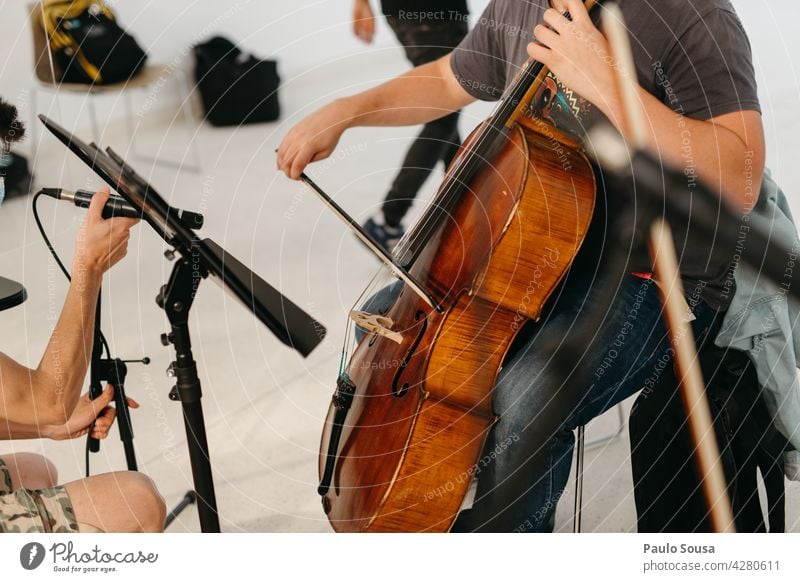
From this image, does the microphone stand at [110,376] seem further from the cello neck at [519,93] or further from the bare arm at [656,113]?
the bare arm at [656,113]

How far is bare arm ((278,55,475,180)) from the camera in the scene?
1351 mm

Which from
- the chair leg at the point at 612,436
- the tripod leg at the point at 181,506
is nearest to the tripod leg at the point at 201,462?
the tripod leg at the point at 181,506

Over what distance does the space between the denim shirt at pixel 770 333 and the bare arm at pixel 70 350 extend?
898mm

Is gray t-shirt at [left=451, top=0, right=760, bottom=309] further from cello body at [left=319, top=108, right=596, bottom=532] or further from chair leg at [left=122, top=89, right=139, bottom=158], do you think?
chair leg at [left=122, top=89, right=139, bottom=158]

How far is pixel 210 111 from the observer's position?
5.79ft

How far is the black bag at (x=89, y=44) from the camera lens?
4.53ft

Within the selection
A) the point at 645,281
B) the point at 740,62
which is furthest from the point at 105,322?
the point at 740,62

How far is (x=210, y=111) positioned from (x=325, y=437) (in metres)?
0.76

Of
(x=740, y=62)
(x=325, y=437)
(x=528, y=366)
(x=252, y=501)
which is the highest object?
(x=740, y=62)

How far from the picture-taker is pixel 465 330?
1.24 m

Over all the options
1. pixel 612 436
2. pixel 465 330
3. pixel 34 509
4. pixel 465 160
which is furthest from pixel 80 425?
pixel 612 436

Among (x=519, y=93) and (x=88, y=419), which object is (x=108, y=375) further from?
(x=519, y=93)

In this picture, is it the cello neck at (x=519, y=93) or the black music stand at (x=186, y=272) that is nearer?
the black music stand at (x=186, y=272)

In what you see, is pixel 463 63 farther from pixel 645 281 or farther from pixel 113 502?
pixel 113 502
